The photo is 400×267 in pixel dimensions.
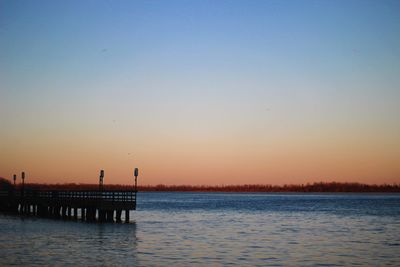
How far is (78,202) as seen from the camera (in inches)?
2044

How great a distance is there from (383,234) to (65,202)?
1228 inches

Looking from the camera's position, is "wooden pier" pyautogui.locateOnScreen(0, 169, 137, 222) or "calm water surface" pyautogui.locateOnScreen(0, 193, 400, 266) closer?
"calm water surface" pyautogui.locateOnScreen(0, 193, 400, 266)

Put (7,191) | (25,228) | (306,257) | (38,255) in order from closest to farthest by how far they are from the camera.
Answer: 1. (38,255)
2. (306,257)
3. (25,228)
4. (7,191)

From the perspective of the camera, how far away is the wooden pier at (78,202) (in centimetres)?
4800

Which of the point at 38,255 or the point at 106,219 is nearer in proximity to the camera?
the point at 38,255

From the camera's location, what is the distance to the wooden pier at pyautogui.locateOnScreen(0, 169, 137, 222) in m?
48.0

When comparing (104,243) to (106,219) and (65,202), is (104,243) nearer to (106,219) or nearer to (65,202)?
(106,219)

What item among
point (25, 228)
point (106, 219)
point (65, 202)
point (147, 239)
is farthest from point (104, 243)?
point (65, 202)

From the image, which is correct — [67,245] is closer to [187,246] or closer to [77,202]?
[187,246]

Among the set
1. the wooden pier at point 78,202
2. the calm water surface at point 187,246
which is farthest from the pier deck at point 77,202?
the calm water surface at point 187,246

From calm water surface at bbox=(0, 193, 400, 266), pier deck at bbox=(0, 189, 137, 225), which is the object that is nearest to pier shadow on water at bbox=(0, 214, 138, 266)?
calm water surface at bbox=(0, 193, 400, 266)

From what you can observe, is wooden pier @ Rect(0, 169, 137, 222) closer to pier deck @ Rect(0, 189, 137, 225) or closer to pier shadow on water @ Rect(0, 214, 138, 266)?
pier deck @ Rect(0, 189, 137, 225)

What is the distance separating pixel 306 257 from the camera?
29.4m

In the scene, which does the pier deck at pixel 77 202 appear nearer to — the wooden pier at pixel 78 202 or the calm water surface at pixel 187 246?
the wooden pier at pixel 78 202
